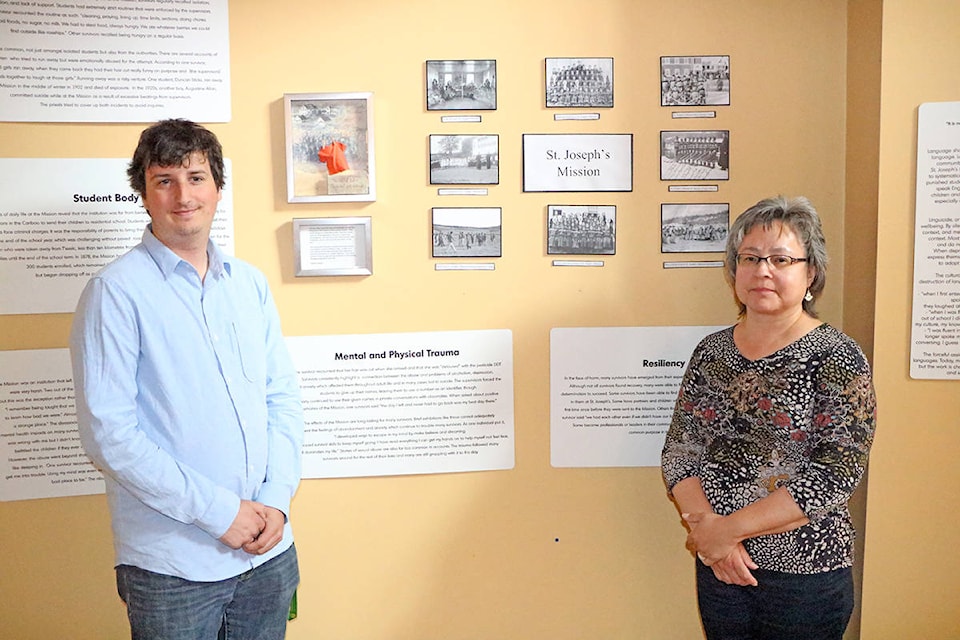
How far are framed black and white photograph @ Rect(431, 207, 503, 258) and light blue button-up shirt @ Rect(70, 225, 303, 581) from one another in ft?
2.31

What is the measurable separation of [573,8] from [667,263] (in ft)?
2.77

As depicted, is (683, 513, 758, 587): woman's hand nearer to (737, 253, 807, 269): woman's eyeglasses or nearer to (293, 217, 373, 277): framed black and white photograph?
(737, 253, 807, 269): woman's eyeglasses

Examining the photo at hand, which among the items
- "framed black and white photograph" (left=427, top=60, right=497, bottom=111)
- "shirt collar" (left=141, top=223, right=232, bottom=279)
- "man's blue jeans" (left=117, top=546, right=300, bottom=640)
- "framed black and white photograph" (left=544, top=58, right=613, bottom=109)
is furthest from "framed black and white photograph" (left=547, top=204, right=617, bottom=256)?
"man's blue jeans" (left=117, top=546, right=300, bottom=640)

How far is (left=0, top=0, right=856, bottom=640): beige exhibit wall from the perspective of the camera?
7.31ft

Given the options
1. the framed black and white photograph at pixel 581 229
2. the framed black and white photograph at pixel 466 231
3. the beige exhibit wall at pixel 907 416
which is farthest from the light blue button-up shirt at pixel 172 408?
the beige exhibit wall at pixel 907 416

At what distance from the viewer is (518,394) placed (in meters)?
2.34

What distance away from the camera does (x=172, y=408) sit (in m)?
1.62

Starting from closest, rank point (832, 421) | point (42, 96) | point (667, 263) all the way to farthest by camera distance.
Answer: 1. point (832, 421)
2. point (42, 96)
3. point (667, 263)

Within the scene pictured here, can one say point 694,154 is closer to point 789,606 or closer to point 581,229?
point 581,229

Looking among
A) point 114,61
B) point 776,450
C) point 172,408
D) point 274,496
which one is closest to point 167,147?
point 172,408

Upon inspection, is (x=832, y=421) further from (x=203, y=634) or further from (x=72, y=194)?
(x=72, y=194)

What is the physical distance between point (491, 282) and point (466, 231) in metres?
0.18

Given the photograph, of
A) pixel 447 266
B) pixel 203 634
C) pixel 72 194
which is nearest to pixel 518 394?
pixel 447 266

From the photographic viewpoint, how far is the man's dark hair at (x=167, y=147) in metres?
1.67
